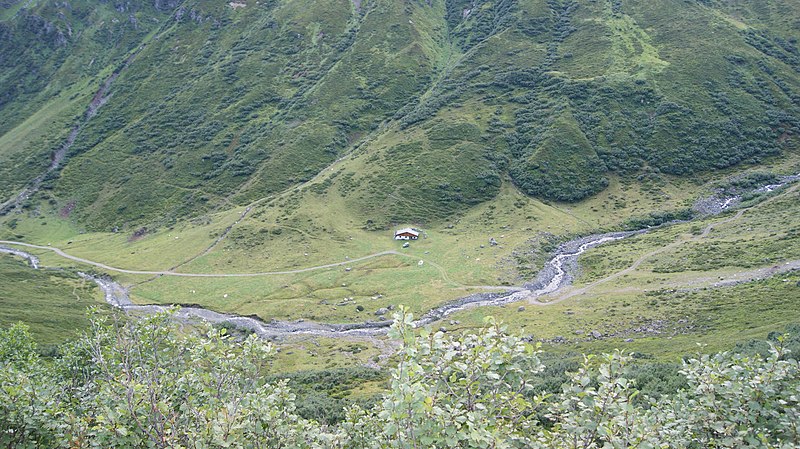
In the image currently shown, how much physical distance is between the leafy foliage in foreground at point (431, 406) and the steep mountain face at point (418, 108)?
9594 cm

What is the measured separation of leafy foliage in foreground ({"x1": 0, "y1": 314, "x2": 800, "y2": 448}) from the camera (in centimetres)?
759

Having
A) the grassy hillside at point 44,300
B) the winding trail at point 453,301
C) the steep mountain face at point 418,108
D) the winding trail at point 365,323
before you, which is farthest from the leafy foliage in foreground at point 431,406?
the steep mountain face at point 418,108

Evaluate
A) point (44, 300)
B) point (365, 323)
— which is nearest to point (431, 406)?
point (365, 323)

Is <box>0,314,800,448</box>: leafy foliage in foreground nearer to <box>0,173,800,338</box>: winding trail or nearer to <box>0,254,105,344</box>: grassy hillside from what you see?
<box>0,254,105,344</box>: grassy hillside

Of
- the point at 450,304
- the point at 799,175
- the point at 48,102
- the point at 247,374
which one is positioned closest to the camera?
→ the point at 247,374

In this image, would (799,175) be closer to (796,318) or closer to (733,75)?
(733,75)

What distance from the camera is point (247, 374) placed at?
1112cm

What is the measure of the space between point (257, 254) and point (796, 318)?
80295mm

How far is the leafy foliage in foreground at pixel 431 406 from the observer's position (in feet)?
24.9

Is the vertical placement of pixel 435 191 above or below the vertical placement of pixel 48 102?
below

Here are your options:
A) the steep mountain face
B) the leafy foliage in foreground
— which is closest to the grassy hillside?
the steep mountain face

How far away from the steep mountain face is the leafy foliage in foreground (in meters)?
95.9

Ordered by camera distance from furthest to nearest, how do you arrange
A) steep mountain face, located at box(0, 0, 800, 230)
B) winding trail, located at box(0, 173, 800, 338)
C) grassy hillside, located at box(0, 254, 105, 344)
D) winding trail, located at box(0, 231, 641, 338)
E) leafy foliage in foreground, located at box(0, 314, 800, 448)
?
1. steep mountain face, located at box(0, 0, 800, 230)
2. winding trail, located at box(0, 231, 641, 338)
3. winding trail, located at box(0, 173, 800, 338)
4. grassy hillside, located at box(0, 254, 105, 344)
5. leafy foliage in foreground, located at box(0, 314, 800, 448)

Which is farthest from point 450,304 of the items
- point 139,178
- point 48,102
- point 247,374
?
point 48,102
